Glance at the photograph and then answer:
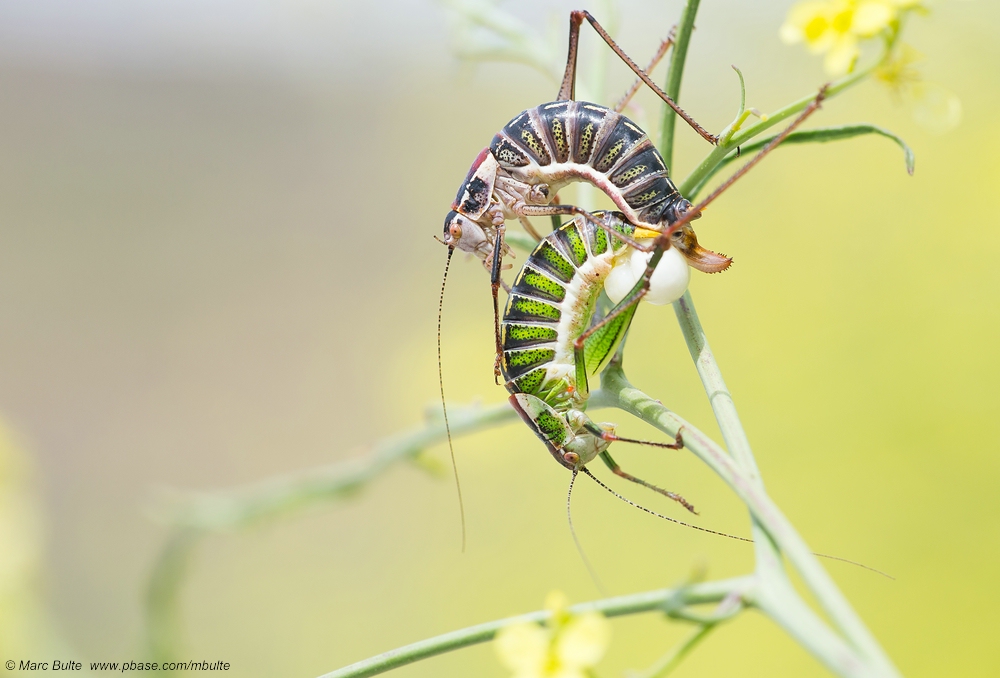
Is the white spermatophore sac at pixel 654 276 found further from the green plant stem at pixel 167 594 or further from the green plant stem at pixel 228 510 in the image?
the green plant stem at pixel 167 594

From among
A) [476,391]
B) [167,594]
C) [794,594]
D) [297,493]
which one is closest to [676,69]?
[794,594]

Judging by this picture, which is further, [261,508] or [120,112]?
[120,112]

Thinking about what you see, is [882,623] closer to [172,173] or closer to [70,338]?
[70,338]

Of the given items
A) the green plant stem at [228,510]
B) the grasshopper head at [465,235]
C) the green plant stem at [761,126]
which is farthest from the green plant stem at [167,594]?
the green plant stem at [761,126]

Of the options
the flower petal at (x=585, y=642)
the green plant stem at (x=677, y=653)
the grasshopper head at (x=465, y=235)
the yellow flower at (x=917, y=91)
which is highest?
the grasshopper head at (x=465, y=235)

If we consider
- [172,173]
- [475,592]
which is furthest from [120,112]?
[475,592]

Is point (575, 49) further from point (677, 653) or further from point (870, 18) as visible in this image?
point (677, 653)

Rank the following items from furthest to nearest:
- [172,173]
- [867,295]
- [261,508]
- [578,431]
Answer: [172,173], [867,295], [261,508], [578,431]
